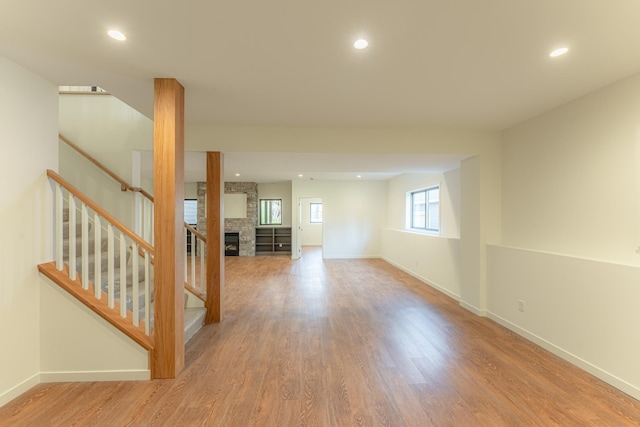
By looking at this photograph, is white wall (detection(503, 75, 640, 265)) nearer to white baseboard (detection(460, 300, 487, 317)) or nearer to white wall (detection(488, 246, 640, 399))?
white wall (detection(488, 246, 640, 399))

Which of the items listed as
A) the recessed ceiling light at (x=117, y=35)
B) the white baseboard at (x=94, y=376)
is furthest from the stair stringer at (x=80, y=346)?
the recessed ceiling light at (x=117, y=35)

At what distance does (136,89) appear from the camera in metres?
2.55

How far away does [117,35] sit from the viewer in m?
1.79

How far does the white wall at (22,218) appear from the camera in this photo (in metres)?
2.04

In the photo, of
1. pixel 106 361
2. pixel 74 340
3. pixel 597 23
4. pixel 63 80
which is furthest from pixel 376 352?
pixel 63 80

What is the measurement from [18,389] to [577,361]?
447 centimetres

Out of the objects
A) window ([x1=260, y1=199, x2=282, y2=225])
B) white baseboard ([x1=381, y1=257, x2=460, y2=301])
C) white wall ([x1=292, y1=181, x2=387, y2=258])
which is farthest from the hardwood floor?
window ([x1=260, y1=199, x2=282, y2=225])

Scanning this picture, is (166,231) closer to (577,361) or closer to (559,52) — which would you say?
(559,52)

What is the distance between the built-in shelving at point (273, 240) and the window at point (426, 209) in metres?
4.34

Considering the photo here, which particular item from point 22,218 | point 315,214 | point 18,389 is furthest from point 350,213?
point 18,389

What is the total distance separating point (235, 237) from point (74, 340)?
7.26m

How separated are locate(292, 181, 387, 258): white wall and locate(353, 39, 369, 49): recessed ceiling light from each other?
7.05 m

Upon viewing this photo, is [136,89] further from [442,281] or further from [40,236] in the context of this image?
[442,281]

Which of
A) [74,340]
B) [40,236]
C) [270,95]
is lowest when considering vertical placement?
[74,340]
